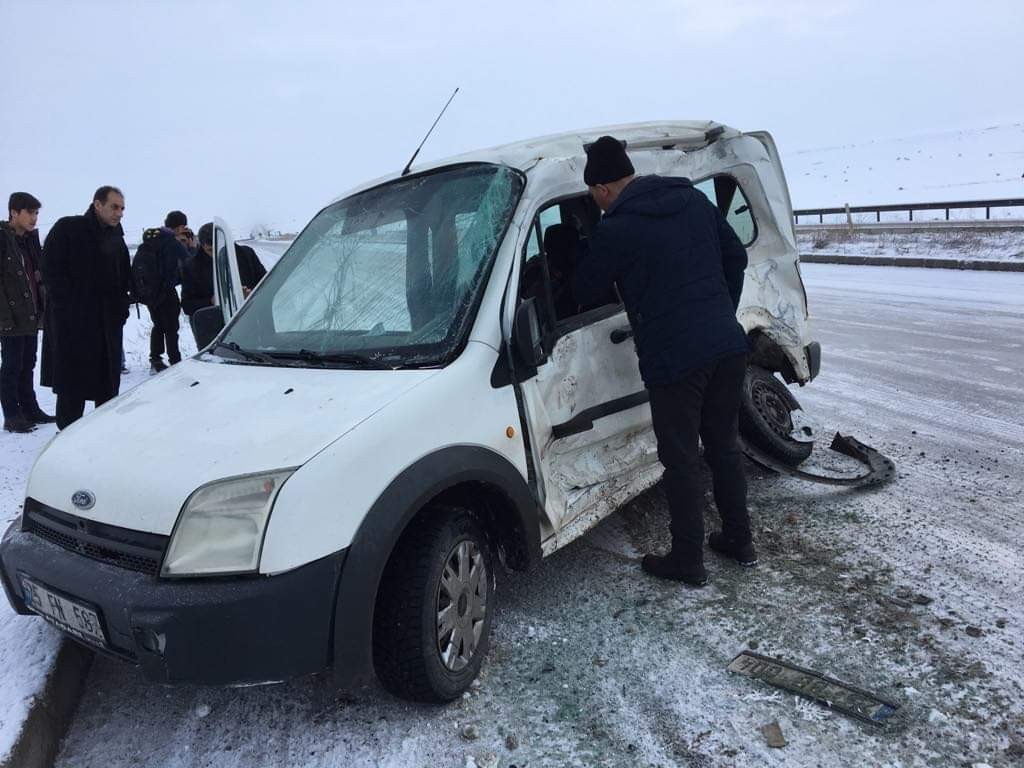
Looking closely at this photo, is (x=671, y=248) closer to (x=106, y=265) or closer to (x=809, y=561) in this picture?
(x=809, y=561)

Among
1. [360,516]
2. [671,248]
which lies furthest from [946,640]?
[360,516]

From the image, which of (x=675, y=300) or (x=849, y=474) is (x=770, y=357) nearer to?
(x=849, y=474)

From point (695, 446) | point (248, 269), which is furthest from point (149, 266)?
point (695, 446)

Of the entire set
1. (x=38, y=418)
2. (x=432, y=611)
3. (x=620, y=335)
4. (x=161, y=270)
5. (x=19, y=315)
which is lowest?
(x=432, y=611)

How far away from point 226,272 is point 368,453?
10.8ft

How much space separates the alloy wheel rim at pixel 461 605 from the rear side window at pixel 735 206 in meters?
2.70

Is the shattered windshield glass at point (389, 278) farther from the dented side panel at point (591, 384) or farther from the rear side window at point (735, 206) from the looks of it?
the rear side window at point (735, 206)

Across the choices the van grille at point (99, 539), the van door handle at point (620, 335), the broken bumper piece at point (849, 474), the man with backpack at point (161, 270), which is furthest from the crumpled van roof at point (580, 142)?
the man with backpack at point (161, 270)

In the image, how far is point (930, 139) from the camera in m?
70.3

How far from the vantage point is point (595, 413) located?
11.5ft

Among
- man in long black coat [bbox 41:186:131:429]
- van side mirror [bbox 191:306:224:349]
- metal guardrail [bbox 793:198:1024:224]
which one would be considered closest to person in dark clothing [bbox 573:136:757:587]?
van side mirror [bbox 191:306:224:349]

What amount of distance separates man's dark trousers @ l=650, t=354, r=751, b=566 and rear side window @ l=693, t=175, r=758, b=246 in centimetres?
138

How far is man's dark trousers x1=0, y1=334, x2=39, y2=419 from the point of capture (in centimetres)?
620

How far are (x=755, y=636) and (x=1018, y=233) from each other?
17193 mm
